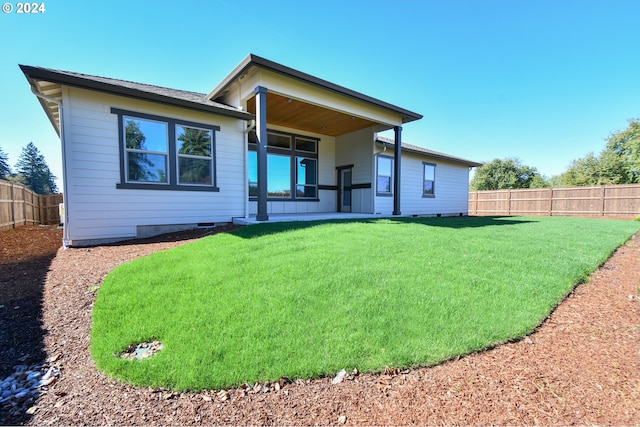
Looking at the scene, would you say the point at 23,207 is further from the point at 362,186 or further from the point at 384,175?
the point at 384,175

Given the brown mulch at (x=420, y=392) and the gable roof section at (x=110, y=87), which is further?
the gable roof section at (x=110, y=87)

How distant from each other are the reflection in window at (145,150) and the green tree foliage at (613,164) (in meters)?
35.8

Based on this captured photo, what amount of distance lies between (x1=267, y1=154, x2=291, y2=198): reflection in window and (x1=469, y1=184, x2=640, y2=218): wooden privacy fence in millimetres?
17027

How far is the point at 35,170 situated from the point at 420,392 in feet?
259

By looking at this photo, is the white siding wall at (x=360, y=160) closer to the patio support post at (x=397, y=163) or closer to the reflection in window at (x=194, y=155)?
the patio support post at (x=397, y=163)

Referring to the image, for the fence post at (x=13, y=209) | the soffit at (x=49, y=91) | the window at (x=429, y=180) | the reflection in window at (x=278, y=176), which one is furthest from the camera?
the window at (x=429, y=180)

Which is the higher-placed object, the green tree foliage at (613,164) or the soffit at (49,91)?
the green tree foliage at (613,164)

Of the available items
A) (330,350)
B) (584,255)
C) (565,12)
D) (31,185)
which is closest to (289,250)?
(330,350)

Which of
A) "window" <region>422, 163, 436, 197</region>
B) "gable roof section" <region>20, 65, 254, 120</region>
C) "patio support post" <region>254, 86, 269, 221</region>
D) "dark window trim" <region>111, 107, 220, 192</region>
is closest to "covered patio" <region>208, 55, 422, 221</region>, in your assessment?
"patio support post" <region>254, 86, 269, 221</region>

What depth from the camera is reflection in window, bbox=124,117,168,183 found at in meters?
6.50

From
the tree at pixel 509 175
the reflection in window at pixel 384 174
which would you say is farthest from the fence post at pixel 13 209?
the tree at pixel 509 175

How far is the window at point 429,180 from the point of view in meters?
13.8

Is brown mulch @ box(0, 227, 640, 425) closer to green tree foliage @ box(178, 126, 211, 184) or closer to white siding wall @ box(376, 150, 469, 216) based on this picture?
green tree foliage @ box(178, 126, 211, 184)

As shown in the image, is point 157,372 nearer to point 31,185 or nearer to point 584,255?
point 584,255
